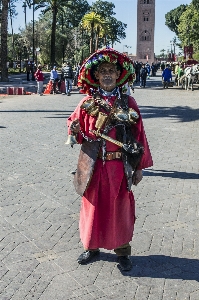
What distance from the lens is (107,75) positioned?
13.1 ft

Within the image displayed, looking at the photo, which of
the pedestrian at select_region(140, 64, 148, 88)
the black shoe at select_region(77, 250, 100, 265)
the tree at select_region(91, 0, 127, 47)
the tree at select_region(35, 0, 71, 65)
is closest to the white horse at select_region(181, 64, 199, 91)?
the pedestrian at select_region(140, 64, 148, 88)

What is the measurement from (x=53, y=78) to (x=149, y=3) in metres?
97.9

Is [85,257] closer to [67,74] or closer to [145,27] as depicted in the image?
[67,74]

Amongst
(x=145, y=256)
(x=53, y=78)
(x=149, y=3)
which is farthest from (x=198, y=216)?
(x=149, y=3)

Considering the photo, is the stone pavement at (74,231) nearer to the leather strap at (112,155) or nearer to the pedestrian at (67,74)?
A: the leather strap at (112,155)

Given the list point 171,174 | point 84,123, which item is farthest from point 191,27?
point 84,123

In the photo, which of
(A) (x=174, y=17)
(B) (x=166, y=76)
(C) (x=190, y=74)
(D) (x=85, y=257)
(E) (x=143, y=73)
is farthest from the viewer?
(A) (x=174, y=17)

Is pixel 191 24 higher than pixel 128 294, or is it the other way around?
pixel 191 24

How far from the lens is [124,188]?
13.3 ft

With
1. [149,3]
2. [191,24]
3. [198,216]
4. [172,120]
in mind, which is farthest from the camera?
[149,3]

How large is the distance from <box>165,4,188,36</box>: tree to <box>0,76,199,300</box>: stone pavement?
328 ft

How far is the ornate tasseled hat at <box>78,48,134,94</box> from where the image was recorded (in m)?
3.96

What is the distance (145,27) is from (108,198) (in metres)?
116

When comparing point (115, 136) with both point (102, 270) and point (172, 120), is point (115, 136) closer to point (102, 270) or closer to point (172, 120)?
point (102, 270)
